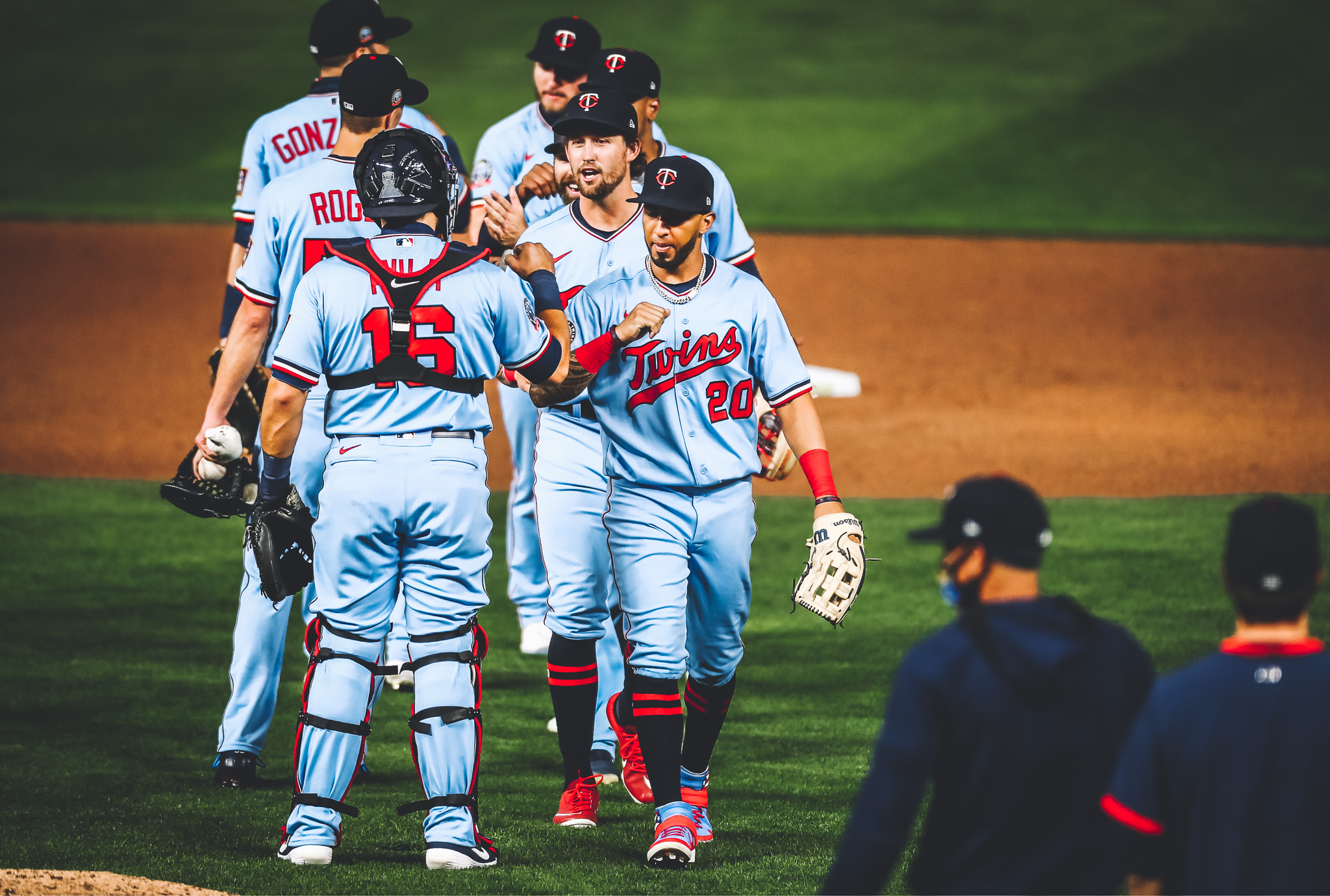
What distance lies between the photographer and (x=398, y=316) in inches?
173

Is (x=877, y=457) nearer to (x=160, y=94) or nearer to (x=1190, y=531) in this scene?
(x=1190, y=531)

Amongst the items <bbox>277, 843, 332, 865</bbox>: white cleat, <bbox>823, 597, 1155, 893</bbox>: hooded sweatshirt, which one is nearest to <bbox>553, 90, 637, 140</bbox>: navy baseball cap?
<bbox>277, 843, 332, 865</bbox>: white cleat

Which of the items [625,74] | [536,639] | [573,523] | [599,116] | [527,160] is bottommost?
[536,639]

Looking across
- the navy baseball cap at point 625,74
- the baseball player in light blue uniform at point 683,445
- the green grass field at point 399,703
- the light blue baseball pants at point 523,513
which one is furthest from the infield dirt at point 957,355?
the baseball player in light blue uniform at point 683,445

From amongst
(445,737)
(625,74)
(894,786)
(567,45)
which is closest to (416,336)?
(445,737)

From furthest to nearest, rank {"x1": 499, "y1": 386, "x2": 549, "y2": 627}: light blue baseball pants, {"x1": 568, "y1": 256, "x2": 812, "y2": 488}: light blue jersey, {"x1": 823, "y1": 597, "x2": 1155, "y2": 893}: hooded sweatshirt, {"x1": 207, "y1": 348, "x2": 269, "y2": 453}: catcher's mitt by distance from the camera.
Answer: {"x1": 499, "y1": 386, "x2": 549, "y2": 627}: light blue baseball pants
{"x1": 207, "y1": 348, "x2": 269, "y2": 453}: catcher's mitt
{"x1": 568, "y1": 256, "x2": 812, "y2": 488}: light blue jersey
{"x1": 823, "y1": 597, "x2": 1155, "y2": 893}: hooded sweatshirt

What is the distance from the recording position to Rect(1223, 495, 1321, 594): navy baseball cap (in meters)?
2.64

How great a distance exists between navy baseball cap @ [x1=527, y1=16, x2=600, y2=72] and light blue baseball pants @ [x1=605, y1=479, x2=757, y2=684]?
A: 2.72 metres

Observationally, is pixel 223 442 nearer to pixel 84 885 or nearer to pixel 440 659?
pixel 440 659

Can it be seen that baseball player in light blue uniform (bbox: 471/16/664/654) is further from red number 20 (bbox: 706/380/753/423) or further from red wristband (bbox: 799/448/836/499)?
red wristband (bbox: 799/448/836/499)

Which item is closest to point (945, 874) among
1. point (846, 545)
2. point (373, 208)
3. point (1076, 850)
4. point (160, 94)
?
point (1076, 850)

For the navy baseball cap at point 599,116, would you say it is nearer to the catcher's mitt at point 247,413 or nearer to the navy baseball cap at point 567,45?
the catcher's mitt at point 247,413

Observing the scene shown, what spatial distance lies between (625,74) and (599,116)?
1.86 ft

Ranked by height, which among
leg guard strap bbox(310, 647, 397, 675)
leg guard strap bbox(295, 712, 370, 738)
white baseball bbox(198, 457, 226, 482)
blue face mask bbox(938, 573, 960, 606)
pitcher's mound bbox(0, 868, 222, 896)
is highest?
white baseball bbox(198, 457, 226, 482)
